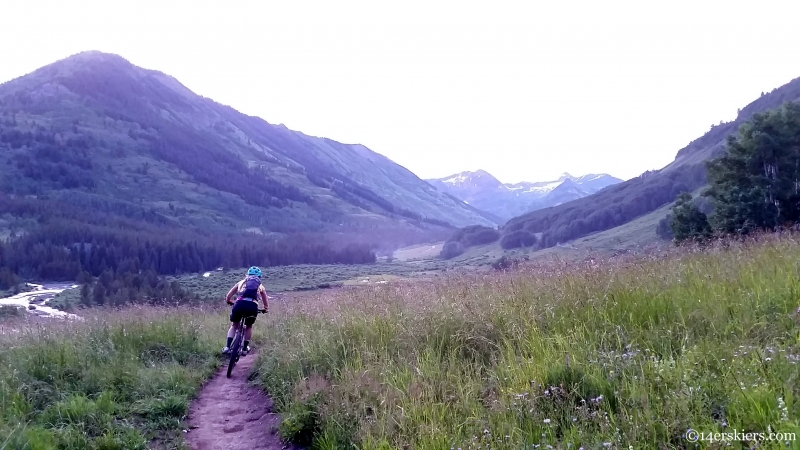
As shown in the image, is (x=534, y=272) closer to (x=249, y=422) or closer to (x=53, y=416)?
(x=249, y=422)

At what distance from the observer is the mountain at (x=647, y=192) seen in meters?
132

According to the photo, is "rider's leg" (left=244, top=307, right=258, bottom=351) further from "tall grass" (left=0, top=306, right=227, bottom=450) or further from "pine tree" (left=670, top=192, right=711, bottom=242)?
"pine tree" (left=670, top=192, right=711, bottom=242)

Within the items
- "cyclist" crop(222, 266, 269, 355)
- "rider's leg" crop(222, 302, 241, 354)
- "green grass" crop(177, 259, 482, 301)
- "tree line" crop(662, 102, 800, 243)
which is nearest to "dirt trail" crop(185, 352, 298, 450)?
"rider's leg" crop(222, 302, 241, 354)

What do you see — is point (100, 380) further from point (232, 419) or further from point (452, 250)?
point (452, 250)

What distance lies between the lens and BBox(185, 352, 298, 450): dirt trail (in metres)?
7.08

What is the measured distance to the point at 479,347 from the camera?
21.7 feet

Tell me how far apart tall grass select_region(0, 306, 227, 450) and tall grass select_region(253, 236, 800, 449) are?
1809mm

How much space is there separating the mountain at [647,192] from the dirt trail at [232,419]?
131 meters

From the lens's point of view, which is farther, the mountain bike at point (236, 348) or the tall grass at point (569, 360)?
the mountain bike at point (236, 348)

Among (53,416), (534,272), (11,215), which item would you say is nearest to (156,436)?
(53,416)

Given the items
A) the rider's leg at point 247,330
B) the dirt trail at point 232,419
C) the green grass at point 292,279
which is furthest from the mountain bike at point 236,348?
the green grass at point 292,279

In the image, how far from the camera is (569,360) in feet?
16.7

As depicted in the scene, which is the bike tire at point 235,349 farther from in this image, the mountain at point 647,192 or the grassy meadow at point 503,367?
the mountain at point 647,192

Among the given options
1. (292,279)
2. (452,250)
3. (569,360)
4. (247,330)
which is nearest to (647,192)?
(452,250)
